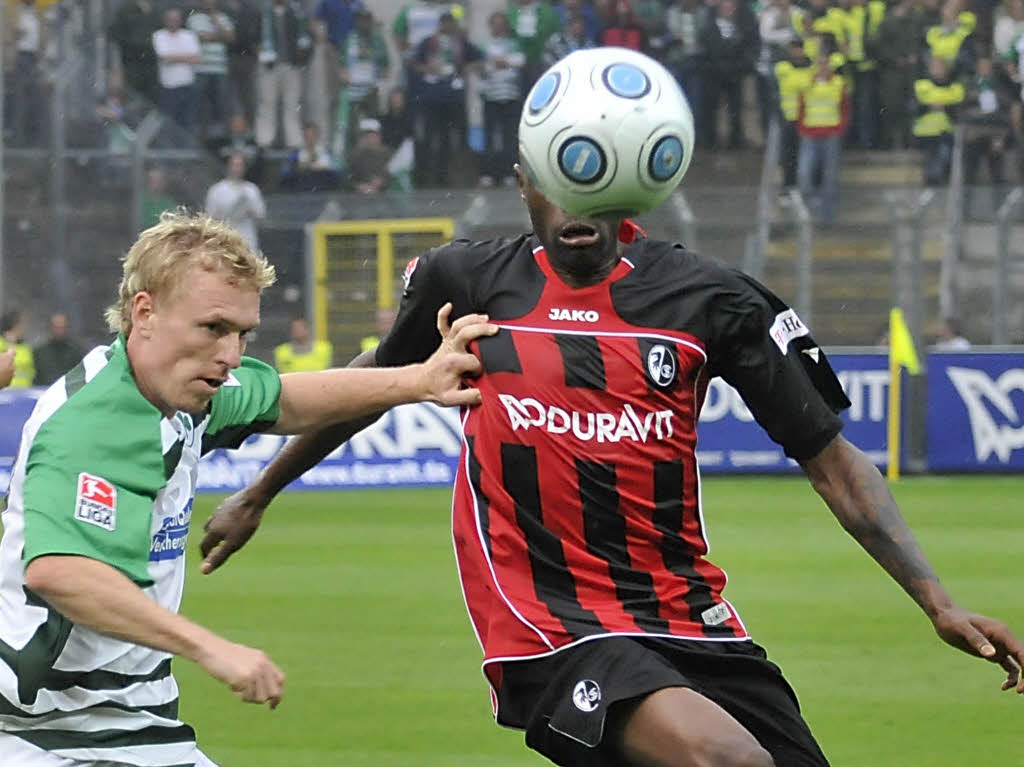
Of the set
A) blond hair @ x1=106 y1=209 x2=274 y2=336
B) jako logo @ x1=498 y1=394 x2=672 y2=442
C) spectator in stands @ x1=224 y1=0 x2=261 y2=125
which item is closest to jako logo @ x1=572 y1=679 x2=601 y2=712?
jako logo @ x1=498 y1=394 x2=672 y2=442

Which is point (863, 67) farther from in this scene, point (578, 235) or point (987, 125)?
point (578, 235)

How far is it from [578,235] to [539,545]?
72 centimetres

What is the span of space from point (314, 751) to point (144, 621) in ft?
12.6

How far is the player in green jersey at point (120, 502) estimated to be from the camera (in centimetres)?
319

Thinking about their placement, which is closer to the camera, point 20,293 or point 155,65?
point 20,293

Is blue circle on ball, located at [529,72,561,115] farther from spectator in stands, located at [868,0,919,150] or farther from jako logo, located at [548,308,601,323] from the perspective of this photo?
spectator in stands, located at [868,0,919,150]

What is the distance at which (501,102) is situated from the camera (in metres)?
21.2

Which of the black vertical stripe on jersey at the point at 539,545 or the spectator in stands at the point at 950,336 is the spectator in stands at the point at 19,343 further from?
the black vertical stripe on jersey at the point at 539,545

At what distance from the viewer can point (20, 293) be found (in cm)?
2000

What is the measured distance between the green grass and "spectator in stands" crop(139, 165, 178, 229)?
621 cm

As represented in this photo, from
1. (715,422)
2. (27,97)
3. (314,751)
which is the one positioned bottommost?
(715,422)

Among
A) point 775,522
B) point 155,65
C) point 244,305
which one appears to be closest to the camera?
point 244,305

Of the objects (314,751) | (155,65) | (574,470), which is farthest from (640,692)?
(155,65)

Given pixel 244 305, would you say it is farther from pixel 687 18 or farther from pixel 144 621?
pixel 687 18
